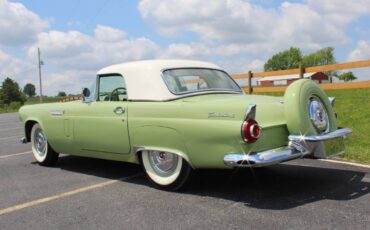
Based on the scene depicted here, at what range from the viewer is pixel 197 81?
229 inches

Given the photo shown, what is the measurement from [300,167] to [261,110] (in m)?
2.05

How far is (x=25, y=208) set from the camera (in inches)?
182

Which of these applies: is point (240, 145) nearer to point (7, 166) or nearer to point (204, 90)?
point (204, 90)

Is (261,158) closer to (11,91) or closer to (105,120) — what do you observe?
(105,120)

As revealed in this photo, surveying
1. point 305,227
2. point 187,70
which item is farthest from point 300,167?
point 305,227

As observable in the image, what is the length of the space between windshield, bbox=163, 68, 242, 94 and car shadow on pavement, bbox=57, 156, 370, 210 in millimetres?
1134

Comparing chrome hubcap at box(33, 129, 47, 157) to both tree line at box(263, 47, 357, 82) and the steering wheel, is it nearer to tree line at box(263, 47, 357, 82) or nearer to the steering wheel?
the steering wheel

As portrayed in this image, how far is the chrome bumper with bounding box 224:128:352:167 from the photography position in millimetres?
4188

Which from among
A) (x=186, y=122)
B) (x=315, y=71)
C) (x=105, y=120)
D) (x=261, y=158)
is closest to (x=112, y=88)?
(x=105, y=120)

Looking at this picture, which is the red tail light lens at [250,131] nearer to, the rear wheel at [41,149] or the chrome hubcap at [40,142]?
the rear wheel at [41,149]

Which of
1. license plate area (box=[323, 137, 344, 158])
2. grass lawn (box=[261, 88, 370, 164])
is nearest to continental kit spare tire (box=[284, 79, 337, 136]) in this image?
license plate area (box=[323, 137, 344, 158])

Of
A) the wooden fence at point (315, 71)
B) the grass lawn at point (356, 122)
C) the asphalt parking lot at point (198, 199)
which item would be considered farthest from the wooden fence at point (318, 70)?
the asphalt parking lot at point (198, 199)

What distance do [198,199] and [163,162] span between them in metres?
0.71

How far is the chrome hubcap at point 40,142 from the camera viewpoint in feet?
23.6
